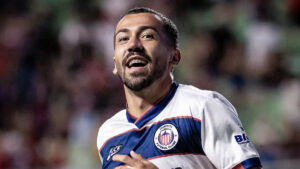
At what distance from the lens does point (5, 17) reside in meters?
9.59

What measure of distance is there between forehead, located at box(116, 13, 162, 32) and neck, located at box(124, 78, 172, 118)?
0.29m

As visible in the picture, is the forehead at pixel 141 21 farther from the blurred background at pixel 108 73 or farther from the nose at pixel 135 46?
the blurred background at pixel 108 73

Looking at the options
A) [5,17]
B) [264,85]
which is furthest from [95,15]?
[264,85]

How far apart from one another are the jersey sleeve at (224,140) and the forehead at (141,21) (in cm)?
59

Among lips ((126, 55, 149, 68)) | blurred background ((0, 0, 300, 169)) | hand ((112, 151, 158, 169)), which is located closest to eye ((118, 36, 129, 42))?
lips ((126, 55, 149, 68))

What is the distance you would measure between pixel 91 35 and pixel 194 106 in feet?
18.4

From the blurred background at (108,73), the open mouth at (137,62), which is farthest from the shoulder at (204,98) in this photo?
the blurred background at (108,73)

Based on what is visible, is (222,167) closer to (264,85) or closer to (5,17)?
(264,85)

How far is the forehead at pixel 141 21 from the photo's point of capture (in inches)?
122

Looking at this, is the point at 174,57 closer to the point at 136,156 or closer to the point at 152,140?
the point at 152,140

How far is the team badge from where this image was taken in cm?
279

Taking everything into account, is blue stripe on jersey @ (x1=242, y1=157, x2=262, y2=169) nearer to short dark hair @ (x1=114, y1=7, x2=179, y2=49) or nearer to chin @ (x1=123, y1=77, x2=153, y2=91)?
chin @ (x1=123, y1=77, x2=153, y2=91)

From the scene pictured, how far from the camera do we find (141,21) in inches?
123

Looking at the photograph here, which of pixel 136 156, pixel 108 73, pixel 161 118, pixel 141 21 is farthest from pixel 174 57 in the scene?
pixel 108 73
